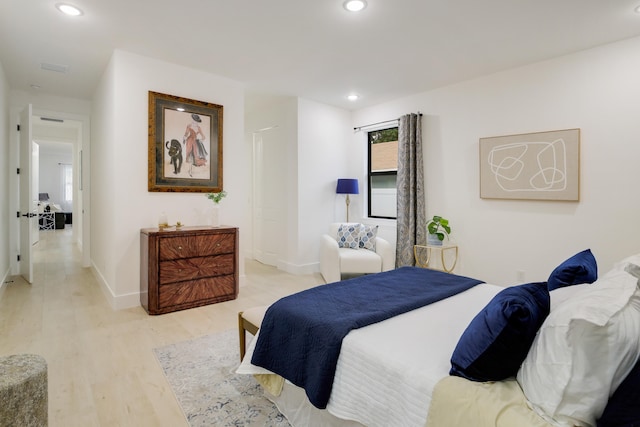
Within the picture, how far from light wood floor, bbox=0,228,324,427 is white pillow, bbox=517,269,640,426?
65.6 inches

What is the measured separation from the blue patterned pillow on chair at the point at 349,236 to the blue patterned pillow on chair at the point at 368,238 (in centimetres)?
6

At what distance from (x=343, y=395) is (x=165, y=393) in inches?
→ 48.2

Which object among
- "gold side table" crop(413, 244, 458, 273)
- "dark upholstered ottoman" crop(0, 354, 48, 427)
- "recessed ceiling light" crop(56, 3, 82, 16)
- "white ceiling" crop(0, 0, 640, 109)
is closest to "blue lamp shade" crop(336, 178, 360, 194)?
"gold side table" crop(413, 244, 458, 273)

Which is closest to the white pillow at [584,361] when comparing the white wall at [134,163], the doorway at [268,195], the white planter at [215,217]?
the white planter at [215,217]

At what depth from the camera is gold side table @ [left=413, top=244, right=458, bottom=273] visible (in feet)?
14.2

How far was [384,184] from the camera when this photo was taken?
5.41 m

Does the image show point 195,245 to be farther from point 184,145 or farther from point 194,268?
point 184,145

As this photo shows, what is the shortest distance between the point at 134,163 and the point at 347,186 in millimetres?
2889

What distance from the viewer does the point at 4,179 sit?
4320 mm

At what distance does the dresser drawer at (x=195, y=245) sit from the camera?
3352 mm

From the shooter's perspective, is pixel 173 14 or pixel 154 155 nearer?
pixel 173 14

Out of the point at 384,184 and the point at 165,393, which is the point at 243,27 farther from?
→ the point at 384,184

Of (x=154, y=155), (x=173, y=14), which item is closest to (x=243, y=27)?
(x=173, y=14)

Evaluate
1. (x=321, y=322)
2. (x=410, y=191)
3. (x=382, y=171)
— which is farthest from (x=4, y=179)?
(x=410, y=191)
